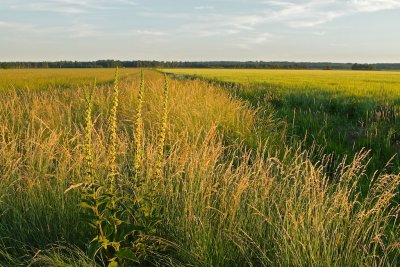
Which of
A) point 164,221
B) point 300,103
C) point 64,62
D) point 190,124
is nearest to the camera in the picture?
point 164,221

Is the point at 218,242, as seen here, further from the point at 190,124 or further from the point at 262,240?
the point at 190,124

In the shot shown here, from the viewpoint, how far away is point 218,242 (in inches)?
109

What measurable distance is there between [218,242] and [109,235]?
74cm

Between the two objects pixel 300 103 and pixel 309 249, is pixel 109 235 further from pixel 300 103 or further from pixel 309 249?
pixel 300 103

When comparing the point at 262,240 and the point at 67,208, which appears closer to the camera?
the point at 262,240

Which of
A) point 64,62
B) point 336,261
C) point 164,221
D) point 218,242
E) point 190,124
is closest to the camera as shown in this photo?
point 336,261

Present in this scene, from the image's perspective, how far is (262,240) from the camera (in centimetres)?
283

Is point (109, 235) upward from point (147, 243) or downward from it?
upward

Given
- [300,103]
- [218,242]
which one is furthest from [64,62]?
[218,242]

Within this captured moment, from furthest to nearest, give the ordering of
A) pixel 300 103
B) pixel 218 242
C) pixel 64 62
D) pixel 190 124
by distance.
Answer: pixel 64 62, pixel 300 103, pixel 190 124, pixel 218 242

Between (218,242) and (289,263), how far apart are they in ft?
1.73

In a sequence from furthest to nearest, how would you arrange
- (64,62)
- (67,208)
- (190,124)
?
(64,62)
(190,124)
(67,208)

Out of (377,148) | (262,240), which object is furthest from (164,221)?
(377,148)

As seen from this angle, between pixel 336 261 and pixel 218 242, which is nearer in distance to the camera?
pixel 336 261
